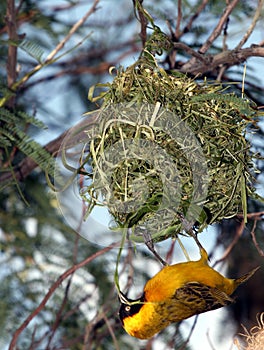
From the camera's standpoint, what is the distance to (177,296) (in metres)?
2.02

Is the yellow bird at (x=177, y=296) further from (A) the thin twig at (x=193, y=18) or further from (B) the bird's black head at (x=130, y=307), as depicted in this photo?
(A) the thin twig at (x=193, y=18)

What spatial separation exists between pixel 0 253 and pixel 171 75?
2.02 meters

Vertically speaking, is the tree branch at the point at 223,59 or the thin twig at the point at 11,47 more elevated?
the thin twig at the point at 11,47

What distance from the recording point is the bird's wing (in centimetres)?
201

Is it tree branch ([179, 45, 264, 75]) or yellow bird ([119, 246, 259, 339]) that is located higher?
tree branch ([179, 45, 264, 75])

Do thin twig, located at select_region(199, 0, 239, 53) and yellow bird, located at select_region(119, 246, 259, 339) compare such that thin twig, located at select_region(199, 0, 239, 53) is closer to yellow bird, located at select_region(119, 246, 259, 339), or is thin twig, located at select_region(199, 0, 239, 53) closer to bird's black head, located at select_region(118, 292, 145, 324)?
yellow bird, located at select_region(119, 246, 259, 339)

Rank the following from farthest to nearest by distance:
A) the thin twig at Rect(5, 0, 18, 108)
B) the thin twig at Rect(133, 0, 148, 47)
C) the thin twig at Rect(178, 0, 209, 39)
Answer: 1. the thin twig at Rect(178, 0, 209, 39)
2. the thin twig at Rect(5, 0, 18, 108)
3. the thin twig at Rect(133, 0, 148, 47)

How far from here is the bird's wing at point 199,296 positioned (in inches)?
79.0

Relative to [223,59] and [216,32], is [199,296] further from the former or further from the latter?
[216,32]

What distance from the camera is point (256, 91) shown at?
2893mm

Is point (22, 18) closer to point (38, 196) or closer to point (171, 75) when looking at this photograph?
point (38, 196)

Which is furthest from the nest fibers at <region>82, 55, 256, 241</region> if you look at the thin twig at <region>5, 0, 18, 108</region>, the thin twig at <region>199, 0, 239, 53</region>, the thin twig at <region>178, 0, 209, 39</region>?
the thin twig at <region>178, 0, 209, 39</region>

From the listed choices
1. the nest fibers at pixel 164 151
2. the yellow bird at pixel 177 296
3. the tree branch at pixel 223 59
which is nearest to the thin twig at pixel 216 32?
the tree branch at pixel 223 59

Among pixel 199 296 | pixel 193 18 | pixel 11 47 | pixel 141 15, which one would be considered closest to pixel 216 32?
pixel 193 18
